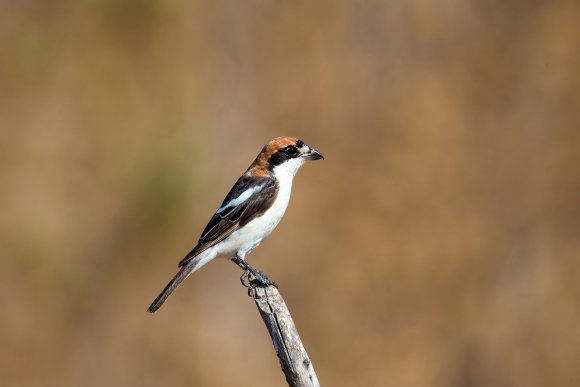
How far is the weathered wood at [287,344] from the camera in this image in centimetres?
497

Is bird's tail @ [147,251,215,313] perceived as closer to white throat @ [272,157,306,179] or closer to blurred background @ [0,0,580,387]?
white throat @ [272,157,306,179]

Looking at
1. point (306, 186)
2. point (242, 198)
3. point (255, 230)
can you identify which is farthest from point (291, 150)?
point (306, 186)

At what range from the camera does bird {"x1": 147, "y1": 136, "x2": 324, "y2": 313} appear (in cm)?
646

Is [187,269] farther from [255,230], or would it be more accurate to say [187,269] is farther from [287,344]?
[287,344]

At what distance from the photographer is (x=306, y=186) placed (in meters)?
12.1

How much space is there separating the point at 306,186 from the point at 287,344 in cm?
706

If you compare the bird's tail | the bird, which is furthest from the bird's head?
the bird's tail

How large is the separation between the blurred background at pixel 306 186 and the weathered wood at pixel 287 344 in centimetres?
626

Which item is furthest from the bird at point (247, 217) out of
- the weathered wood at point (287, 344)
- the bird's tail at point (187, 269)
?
the weathered wood at point (287, 344)

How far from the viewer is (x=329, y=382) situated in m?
11.7

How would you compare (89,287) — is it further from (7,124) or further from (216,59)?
(216,59)

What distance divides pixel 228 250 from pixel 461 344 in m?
6.66

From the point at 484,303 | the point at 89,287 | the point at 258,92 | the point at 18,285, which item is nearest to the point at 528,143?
the point at 484,303

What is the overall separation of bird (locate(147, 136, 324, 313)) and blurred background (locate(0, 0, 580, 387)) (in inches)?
196
